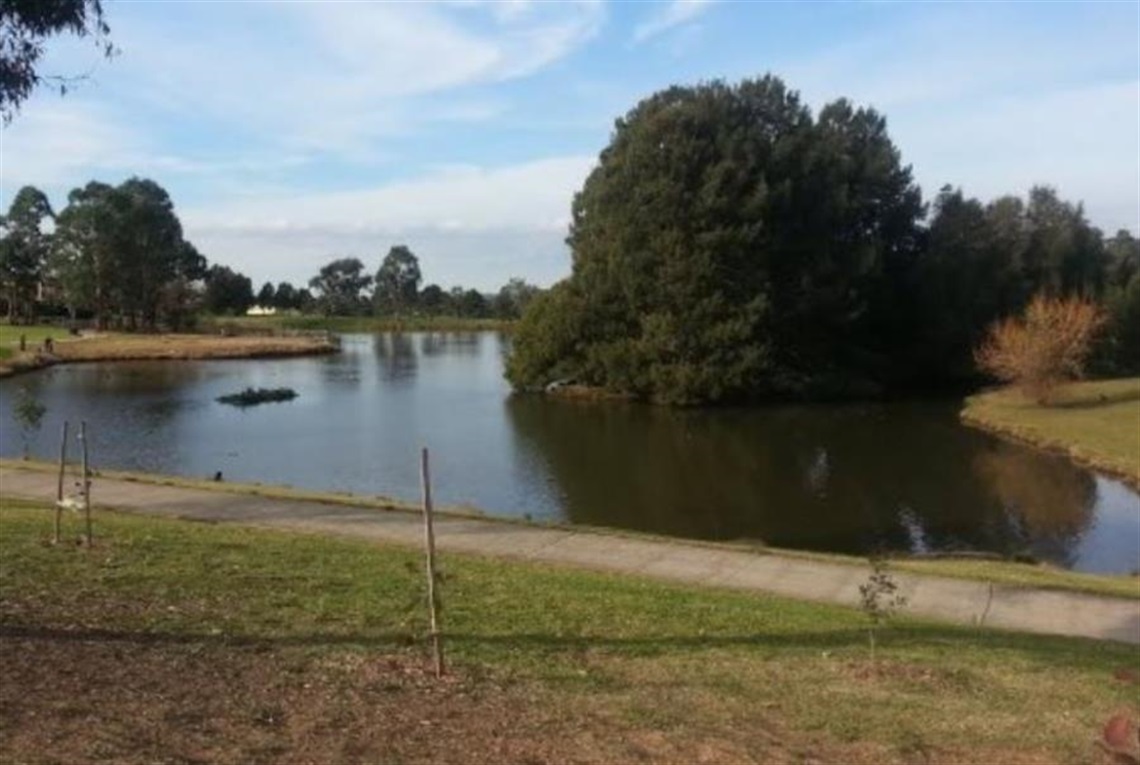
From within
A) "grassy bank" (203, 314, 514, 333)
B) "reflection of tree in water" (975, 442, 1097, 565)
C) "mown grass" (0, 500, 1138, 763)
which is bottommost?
"reflection of tree in water" (975, 442, 1097, 565)

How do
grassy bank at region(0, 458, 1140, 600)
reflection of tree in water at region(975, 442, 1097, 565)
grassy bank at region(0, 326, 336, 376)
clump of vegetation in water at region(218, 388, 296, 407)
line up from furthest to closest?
grassy bank at region(0, 326, 336, 376)
clump of vegetation in water at region(218, 388, 296, 407)
reflection of tree in water at region(975, 442, 1097, 565)
grassy bank at region(0, 458, 1140, 600)

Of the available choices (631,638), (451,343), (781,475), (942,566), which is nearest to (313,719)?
(631,638)

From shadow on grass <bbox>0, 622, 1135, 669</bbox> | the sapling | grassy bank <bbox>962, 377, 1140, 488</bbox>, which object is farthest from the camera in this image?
grassy bank <bbox>962, 377, 1140, 488</bbox>

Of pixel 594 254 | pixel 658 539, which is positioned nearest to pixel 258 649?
pixel 658 539

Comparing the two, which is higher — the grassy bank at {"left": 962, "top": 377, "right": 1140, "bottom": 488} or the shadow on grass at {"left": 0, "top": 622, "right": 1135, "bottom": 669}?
the shadow on grass at {"left": 0, "top": 622, "right": 1135, "bottom": 669}

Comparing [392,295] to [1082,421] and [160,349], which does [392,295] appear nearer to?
[160,349]

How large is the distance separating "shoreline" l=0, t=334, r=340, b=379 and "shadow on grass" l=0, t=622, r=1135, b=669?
224ft

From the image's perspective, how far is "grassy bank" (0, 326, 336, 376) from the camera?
258 ft

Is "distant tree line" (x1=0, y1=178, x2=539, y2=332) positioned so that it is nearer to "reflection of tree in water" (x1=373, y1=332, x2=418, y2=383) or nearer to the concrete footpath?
"reflection of tree in water" (x1=373, y1=332, x2=418, y2=383)

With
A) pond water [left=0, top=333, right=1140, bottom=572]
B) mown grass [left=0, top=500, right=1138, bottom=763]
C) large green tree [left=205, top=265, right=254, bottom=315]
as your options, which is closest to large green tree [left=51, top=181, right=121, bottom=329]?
large green tree [left=205, top=265, right=254, bottom=315]

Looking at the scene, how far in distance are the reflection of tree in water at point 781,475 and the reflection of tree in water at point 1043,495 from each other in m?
0.41

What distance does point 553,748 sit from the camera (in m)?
6.27

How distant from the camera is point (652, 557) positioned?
15.7 m

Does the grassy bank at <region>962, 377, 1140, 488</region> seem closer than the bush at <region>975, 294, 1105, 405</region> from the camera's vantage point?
Yes
